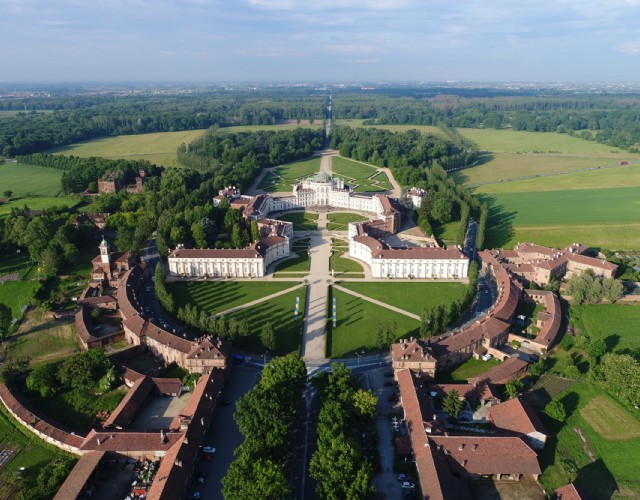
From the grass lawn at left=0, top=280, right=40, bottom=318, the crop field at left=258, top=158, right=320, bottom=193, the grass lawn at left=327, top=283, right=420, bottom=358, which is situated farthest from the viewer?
the crop field at left=258, top=158, right=320, bottom=193

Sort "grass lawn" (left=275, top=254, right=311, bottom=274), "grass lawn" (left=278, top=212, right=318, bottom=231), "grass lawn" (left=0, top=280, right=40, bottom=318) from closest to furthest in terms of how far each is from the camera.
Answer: "grass lawn" (left=0, top=280, right=40, bottom=318) → "grass lawn" (left=275, top=254, right=311, bottom=274) → "grass lawn" (left=278, top=212, right=318, bottom=231)

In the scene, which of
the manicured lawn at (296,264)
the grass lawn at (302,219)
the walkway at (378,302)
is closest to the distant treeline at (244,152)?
the grass lawn at (302,219)

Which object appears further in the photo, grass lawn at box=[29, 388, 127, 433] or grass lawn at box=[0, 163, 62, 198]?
grass lawn at box=[0, 163, 62, 198]

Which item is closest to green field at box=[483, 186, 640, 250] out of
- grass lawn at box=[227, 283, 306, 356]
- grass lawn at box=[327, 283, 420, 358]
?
grass lawn at box=[327, 283, 420, 358]

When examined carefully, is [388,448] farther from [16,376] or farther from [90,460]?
[16,376]

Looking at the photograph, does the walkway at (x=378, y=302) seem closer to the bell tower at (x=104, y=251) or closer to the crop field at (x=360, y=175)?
the bell tower at (x=104, y=251)

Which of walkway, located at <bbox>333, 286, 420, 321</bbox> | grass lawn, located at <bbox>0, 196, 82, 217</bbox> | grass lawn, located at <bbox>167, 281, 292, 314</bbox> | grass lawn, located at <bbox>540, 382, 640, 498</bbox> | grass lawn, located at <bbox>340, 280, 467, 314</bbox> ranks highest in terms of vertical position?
grass lawn, located at <bbox>0, 196, 82, 217</bbox>

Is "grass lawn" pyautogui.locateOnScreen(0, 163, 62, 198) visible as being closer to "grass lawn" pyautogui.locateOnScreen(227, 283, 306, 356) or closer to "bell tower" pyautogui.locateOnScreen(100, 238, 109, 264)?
"bell tower" pyautogui.locateOnScreen(100, 238, 109, 264)
